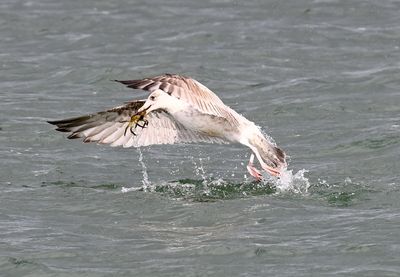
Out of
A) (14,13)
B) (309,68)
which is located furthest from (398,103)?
(14,13)

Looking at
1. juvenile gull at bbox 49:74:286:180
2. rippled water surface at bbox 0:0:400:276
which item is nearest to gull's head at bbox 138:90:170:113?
juvenile gull at bbox 49:74:286:180

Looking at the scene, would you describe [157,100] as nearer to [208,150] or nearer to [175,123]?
[175,123]

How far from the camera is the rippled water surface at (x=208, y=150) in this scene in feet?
30.9

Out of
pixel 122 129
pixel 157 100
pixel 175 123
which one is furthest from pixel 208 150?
pixel 157 100

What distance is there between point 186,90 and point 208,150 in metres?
2.91

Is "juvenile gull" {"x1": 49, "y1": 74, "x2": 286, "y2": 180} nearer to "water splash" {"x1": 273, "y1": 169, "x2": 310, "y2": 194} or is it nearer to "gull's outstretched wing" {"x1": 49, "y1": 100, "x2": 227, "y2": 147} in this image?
"gull's outstretched wing" {"x1": 49, "y1": 100, "x2": 227, "y2": 147}

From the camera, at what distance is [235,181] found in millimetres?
12203

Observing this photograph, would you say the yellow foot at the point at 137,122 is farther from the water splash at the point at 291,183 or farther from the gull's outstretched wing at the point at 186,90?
the water splash at the point at 291,183

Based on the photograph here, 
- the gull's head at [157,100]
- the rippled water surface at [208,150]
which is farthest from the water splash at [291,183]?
the gull's head at [157,100]

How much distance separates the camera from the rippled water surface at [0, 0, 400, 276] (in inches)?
371

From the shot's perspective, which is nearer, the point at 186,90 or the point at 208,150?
the point at 186,90

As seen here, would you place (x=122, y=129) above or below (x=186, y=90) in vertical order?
below

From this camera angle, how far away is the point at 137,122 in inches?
456

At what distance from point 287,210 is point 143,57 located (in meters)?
7.91
